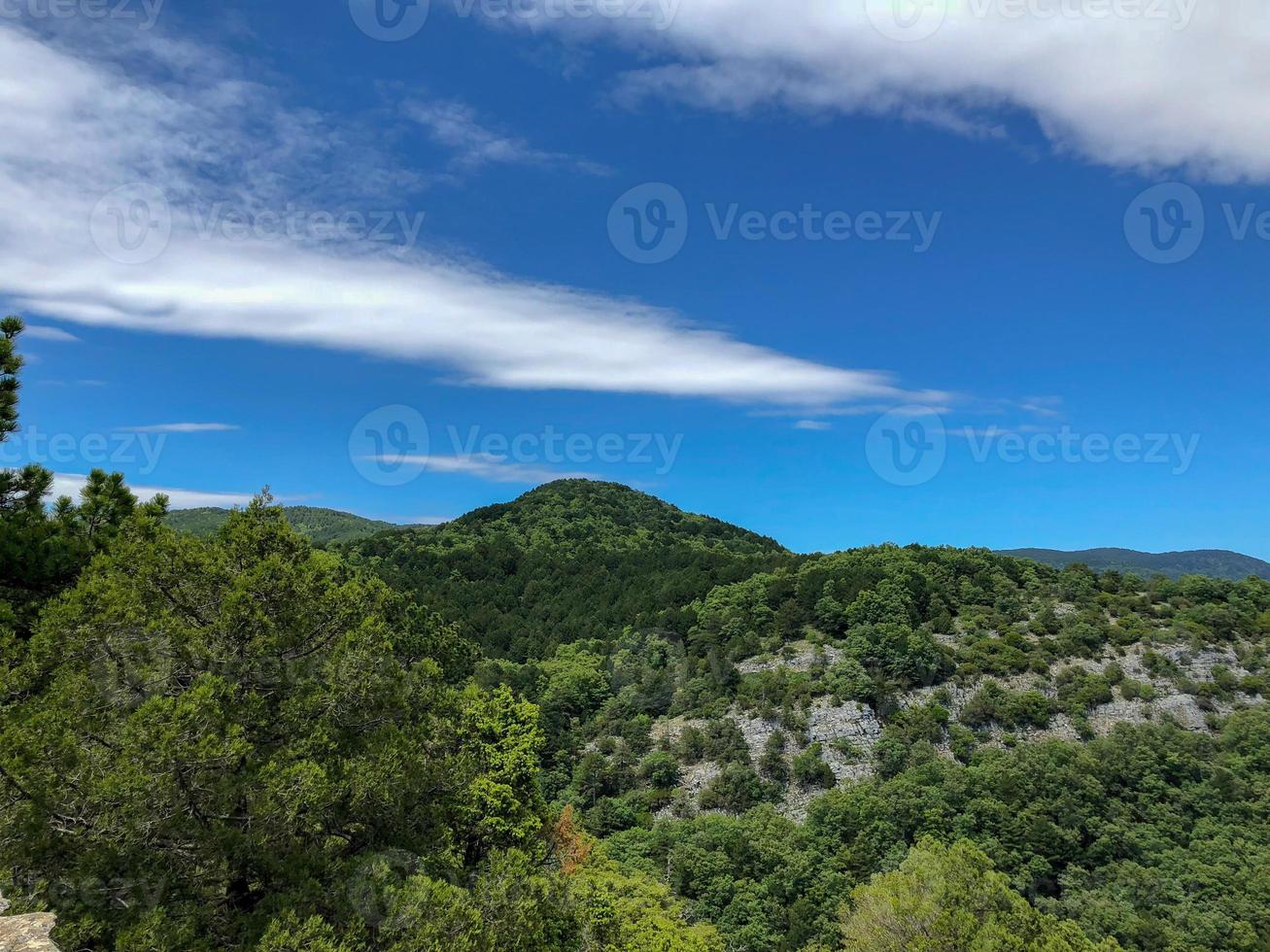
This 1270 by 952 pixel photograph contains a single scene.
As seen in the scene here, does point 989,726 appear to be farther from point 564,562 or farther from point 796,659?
point 564,562

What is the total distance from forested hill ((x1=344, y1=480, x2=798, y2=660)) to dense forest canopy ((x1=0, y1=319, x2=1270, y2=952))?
776 mm

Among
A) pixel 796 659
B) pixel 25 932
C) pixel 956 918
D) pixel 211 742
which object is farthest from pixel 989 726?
pixel 25 932

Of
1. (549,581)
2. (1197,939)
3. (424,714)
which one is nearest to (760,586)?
(549,581)

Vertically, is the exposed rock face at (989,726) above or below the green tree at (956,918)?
above

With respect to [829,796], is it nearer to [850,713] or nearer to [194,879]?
[850,713]

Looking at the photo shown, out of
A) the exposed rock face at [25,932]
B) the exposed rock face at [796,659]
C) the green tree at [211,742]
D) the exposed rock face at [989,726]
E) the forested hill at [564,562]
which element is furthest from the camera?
the forested hill at [564,562]

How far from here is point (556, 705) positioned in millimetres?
73062

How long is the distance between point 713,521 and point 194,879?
160 meters

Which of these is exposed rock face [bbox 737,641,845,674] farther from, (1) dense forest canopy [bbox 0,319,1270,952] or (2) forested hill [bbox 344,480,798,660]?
(2) forested hill [bbox 344,480,798,660]

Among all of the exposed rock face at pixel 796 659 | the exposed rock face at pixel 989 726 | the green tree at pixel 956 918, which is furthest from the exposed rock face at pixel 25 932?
the exposed rock face at pixel 796 659

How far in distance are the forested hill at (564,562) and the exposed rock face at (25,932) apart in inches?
3111

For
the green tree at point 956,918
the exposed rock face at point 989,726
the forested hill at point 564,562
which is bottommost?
the green tree at point 956,918

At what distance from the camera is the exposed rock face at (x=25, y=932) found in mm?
7801

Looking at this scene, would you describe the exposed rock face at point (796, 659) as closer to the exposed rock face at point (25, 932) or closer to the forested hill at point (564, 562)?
the forested hill at point (564, 562)
